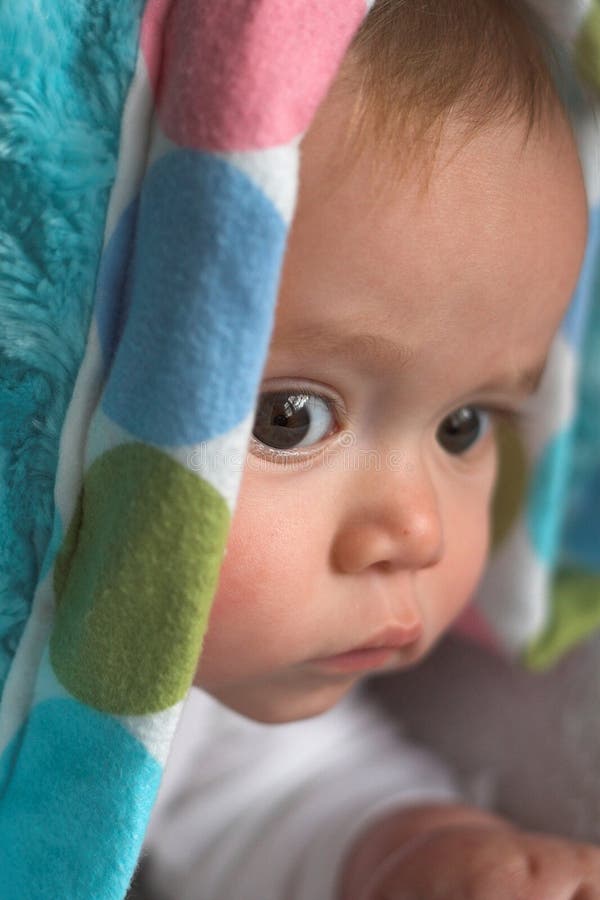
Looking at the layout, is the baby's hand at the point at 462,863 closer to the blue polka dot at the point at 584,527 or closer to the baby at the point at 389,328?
the baby at the point at 389,328

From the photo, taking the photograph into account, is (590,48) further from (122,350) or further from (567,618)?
(567,618)

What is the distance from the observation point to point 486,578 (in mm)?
1108

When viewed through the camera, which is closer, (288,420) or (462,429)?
(288,420)

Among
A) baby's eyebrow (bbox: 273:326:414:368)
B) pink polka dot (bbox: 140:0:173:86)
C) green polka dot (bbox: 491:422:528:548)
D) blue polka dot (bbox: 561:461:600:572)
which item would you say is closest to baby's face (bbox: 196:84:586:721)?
baby's eyebrow (bbox: 273:326:414:368)

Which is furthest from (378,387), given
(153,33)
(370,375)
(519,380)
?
(153,33)

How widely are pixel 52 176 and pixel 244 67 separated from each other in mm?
125

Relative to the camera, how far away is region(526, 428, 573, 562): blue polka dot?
105 centimetres

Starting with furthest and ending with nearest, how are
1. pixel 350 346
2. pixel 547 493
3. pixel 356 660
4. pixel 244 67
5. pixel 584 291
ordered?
pixel 547 493, pixel 584 291, pixel 356 660, pixel 350 346, pixel 244 67

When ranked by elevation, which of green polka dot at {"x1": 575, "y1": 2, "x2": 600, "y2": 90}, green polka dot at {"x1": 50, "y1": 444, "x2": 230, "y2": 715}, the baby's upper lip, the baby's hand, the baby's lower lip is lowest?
the baby's hand

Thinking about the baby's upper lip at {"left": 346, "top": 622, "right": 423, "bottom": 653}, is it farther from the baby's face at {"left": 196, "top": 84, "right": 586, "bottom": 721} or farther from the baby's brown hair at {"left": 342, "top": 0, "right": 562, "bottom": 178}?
the baby's brown hair at {"left": 342, "top": 0, "right": 562, "bottom": 178}

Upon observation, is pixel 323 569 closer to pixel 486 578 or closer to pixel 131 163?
pixel 131 163

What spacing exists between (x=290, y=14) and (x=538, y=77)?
0.75 ft

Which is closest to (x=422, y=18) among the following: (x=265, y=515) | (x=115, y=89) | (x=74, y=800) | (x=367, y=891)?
(x=115, y=89)

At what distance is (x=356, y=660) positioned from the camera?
Result: 82 cm
